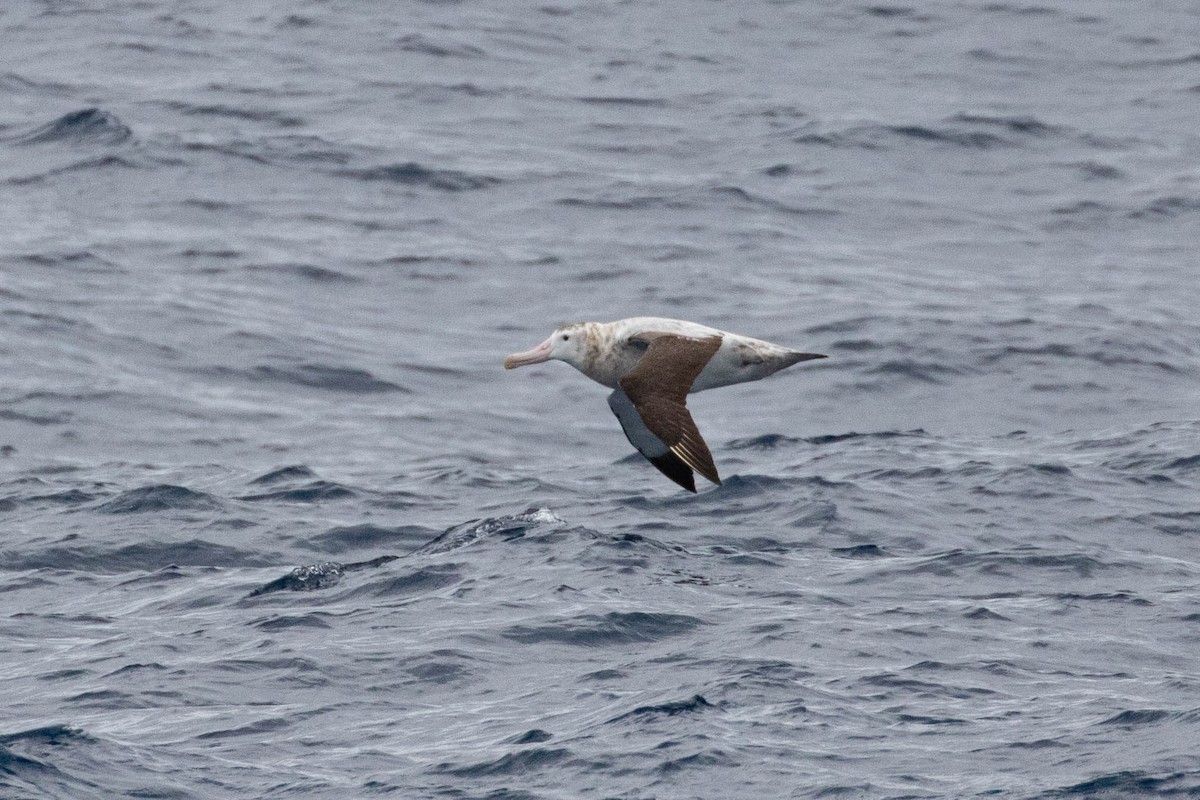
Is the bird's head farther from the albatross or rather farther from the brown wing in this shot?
the brown wing

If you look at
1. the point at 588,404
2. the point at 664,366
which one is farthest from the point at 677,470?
the point at 588,404

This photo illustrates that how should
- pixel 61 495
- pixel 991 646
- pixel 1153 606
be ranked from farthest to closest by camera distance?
pixel 61 495 → pixel 1153 606 → pixel 991 646

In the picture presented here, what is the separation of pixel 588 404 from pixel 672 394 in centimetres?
902

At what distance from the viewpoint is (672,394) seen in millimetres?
14438

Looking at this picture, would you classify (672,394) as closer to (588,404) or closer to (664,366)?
(664,366)

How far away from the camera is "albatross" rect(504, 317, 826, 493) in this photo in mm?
14289

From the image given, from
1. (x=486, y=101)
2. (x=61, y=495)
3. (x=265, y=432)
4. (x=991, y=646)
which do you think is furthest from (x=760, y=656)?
(x=486, y=101)

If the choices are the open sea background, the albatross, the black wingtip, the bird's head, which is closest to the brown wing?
the albatross

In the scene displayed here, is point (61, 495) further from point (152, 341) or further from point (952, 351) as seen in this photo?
point (952, 351)

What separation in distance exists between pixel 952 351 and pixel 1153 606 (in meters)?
8.93

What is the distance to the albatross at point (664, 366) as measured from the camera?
14.3m

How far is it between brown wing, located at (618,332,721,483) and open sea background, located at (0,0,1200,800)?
1160 mm

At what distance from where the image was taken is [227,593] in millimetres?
15469

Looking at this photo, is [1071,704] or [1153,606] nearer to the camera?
[1071,704]
